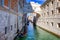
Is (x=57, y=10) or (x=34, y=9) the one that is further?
(x=34, y=9)

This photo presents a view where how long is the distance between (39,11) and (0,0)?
23420 mm

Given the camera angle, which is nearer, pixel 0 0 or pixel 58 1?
pixel 0 0

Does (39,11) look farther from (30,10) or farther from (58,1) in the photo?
(58,1)

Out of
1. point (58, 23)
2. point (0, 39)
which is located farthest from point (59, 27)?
point (0, 39)

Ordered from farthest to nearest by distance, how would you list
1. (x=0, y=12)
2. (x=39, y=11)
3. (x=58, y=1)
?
(x=39, y=11)
(x=58, y=1)
(x=0, y=12)

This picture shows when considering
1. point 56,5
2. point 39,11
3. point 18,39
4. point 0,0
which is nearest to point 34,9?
point 39,11

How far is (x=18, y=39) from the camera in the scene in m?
13.1

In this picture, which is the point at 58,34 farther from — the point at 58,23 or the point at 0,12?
the point at 0,12

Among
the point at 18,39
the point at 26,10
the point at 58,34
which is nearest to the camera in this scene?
the point at 18,39

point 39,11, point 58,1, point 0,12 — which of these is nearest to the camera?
point 0,12

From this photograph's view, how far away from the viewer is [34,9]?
1166 inches

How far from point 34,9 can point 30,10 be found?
1684 millimetres

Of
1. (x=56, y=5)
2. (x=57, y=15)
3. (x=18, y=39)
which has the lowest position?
(x=18, y=39)

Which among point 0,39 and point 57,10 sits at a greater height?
point 57,10
